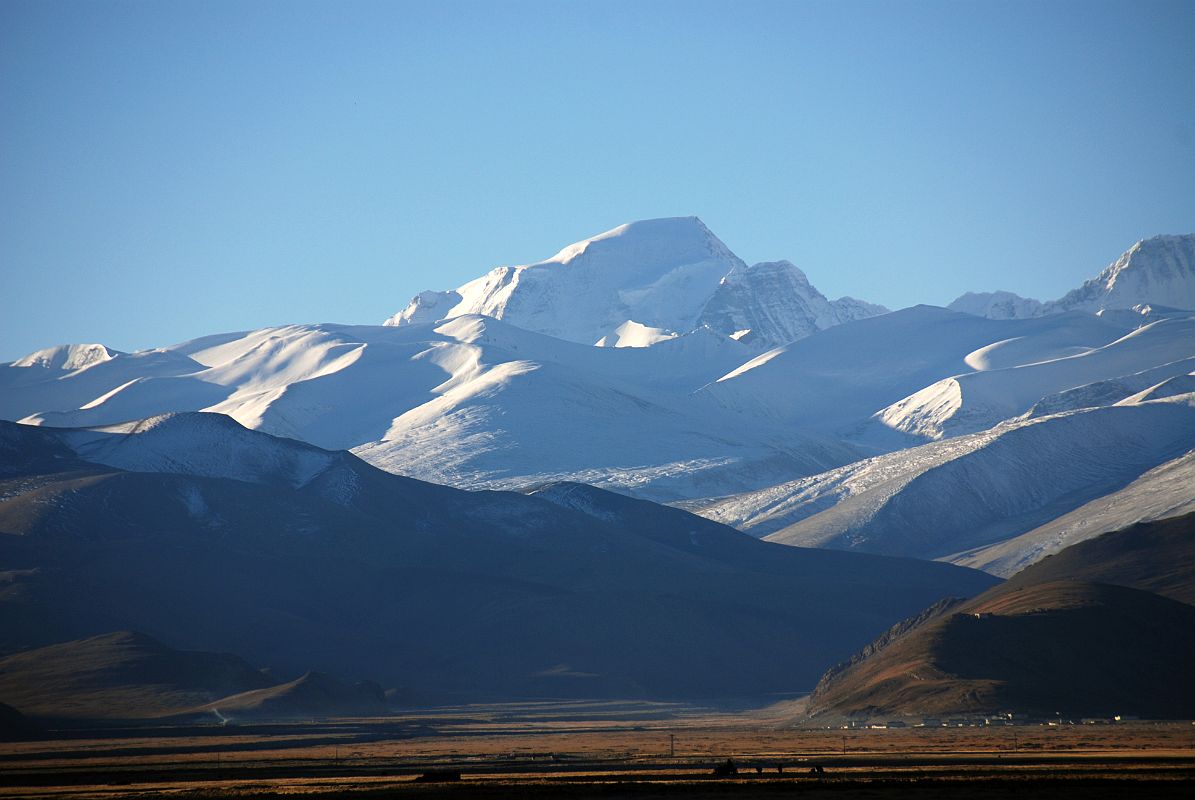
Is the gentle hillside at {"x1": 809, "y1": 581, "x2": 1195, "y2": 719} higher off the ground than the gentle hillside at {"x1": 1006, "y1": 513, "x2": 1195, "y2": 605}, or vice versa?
the gentle hillside at {"x1": 1006, "y1": 513, "x2": 1195, "y2": 605}

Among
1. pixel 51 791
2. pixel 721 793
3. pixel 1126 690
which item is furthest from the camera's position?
pixel 1126 690

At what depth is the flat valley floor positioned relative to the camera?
69.6 meters

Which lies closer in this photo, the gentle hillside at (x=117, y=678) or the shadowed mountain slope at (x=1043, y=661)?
the shadowed mountain slope at (x=1043, y=661)

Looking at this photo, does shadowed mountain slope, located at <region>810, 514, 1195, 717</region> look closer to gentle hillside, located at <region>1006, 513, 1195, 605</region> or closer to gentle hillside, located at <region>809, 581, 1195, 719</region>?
gentle hillside, located at <region>809, 581, 1195, 719</region>

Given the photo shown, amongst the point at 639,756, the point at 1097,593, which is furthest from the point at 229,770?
the point at 1097,593

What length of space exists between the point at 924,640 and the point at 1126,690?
2257 centimetres

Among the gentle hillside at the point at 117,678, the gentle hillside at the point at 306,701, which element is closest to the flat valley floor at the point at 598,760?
the gentle hillside at the point at 306,701

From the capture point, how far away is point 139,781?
88.8m

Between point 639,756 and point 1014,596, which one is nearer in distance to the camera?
point 639,756

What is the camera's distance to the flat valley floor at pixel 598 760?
6962 cm

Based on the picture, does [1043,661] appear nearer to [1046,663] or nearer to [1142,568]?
[1046,663]

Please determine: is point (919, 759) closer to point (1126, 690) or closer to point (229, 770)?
point (229, 770)

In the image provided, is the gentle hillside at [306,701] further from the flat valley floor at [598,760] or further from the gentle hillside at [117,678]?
the flat valley floor at [598,760]

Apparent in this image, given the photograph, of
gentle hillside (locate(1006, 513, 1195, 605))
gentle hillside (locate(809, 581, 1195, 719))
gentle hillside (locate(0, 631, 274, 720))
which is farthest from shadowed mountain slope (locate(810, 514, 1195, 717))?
gentle hillside (locate(0, 631, 274, 720))
